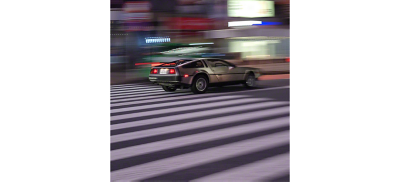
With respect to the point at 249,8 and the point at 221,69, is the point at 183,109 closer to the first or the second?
the point at 221,69

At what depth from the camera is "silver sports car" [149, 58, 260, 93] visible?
36.5 feet

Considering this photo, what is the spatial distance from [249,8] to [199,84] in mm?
11901

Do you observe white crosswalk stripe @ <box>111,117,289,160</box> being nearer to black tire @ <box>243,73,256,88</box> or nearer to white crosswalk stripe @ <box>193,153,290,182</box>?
white crosswalk stripe @ <box>193,153,290,182</box>

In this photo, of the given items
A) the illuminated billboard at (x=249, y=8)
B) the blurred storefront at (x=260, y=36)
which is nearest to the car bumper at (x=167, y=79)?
the blurred storefront at (x=260, y=36)

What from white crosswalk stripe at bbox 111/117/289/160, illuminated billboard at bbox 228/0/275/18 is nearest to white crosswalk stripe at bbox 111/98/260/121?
white crosswalk stripe at bbox 111/117/289/160

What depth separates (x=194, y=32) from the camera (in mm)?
14578

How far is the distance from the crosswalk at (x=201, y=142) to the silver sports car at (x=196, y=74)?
253cm

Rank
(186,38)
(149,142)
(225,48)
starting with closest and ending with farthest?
(149,142)
(186,38)
(225,48)

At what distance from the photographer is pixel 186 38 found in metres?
14.2

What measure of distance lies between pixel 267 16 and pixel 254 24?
822mm

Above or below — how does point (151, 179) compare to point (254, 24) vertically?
below

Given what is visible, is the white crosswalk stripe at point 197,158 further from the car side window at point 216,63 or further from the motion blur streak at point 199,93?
the car side window at point 216,63
